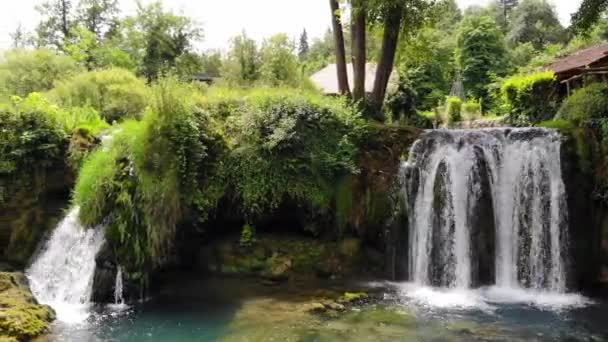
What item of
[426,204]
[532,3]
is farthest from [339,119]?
[532,3]

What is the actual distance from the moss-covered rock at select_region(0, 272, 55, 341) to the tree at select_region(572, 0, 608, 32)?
12.8 metres

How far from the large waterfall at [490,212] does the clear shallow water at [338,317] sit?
63 centimetres

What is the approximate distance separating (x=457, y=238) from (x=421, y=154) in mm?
2234

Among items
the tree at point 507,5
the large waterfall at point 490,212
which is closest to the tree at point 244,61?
the large waterfall at point 490,212

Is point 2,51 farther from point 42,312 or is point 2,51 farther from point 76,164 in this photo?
point 42,312

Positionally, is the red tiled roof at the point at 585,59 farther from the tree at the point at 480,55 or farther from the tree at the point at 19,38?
the tree at the point at 19,38

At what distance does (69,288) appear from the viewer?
29.9 feet

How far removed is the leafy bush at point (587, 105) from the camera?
35.5 feet

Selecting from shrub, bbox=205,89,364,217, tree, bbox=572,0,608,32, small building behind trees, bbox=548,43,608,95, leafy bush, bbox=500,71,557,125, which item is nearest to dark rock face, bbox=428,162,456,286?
shrub, bbox=205,89,364,217

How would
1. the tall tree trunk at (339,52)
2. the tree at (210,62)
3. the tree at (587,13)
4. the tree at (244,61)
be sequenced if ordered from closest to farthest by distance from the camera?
the tree at (587,13) < the tall tree trunk at (339,52) < the tree at (244,61) < the tree at (210,62)

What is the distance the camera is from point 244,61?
24.9 meters

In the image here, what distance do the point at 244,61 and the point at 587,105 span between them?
17.5 metres

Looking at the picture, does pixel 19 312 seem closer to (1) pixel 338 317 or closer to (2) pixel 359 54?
(1) pixel 338 317

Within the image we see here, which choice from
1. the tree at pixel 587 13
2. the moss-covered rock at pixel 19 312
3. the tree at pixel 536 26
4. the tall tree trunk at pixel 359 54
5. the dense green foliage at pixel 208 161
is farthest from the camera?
the tree at pixel 536 26
